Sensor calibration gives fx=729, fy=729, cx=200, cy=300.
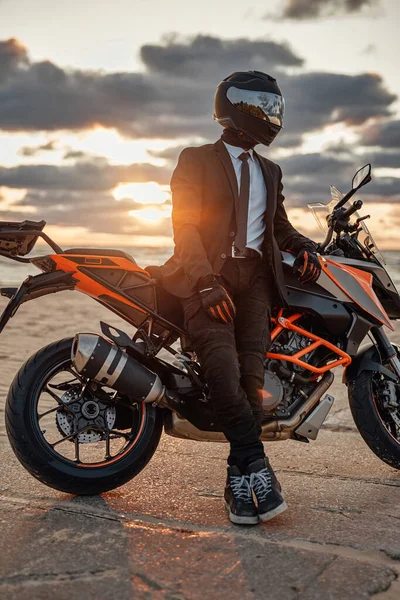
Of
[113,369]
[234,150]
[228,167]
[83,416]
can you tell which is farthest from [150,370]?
[234,150]

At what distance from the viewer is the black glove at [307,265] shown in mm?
3842

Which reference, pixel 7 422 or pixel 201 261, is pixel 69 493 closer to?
pixel 7 422

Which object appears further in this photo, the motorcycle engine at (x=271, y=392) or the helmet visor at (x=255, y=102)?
the helmet visor at (x=255, y=102)

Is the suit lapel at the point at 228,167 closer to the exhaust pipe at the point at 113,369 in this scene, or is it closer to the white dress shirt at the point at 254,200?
the white dress shirt at the point at 254,200

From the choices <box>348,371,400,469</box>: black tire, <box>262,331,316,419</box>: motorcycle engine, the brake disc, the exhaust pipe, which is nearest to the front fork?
<box>348,371,400,469</box>: black tire

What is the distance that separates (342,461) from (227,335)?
1.41 meters

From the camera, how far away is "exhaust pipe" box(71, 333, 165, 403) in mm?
3396

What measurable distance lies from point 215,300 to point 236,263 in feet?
1.33

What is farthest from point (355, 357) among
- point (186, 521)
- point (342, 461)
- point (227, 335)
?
point (186, 521)

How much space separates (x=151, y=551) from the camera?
9.32ft

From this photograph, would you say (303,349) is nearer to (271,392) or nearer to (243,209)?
(271,392)

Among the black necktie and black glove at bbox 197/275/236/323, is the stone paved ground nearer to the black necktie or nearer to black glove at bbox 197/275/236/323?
black glove at bbox 197/275/236/323

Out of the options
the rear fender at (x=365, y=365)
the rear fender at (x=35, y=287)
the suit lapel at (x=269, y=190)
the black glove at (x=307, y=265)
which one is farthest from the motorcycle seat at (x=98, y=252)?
the rear fender at (x=365, y=365)

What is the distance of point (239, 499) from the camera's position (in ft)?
10.8
